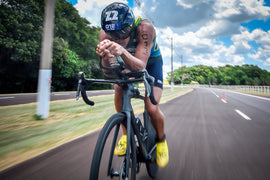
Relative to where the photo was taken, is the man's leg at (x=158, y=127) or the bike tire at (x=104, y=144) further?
the man's leg at (x=158, y=127)

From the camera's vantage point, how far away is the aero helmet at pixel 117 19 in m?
1.42

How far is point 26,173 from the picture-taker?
188cm

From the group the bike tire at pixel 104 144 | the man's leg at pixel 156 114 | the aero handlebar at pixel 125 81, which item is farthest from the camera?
the man's leg at pixel 156 114

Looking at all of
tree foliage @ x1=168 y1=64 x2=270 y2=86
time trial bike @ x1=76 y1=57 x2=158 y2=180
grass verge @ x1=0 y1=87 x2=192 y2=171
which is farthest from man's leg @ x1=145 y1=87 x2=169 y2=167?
tree foliage @ x1=168 y1=64 x2=270 y2=86

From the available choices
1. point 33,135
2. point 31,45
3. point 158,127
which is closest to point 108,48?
point 158,127

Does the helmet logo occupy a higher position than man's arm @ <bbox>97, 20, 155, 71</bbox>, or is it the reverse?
the helmet logo

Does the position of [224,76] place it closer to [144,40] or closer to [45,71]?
[45,71]

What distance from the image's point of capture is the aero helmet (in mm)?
1417

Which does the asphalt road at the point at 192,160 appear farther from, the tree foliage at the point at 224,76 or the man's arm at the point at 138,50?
the tree foliage at the point at 224,76

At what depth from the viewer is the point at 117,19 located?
4.64 ft

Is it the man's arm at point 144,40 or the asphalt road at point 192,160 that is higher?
the man's arm at point 144,40

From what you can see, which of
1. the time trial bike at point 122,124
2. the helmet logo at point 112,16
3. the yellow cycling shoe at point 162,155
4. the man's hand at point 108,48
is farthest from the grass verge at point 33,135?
the helmet logo at point 112,16

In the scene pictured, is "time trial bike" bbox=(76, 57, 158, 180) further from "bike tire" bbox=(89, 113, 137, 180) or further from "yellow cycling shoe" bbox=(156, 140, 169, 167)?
"yellow cycling shoe" bbox=(156, 140, 169, 167)

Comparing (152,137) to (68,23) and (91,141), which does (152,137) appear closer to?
(91,141)
